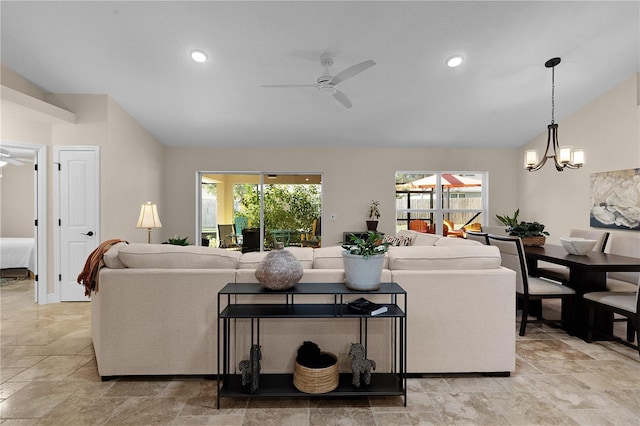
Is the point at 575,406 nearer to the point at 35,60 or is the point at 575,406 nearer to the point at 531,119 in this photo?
the point at 531,119

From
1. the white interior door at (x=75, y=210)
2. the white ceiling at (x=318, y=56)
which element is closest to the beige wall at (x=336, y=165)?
Result: the white interior door at (x=75, y=210)

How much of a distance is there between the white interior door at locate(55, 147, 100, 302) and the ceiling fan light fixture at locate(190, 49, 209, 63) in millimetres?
1903

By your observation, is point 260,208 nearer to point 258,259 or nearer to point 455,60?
point 258,259

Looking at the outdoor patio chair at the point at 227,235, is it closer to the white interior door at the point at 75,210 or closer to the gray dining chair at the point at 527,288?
the white interior door at the point at 75,210

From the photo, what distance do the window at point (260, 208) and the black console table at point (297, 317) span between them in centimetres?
389

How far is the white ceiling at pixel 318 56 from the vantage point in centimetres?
295

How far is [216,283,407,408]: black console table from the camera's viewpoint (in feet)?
6.27

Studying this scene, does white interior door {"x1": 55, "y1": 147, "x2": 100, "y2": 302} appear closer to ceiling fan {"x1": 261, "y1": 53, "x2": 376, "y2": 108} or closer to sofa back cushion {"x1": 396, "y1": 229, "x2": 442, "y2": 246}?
ceiling fan {"x1": 261, "y1": 53, "x2": 376, "y2": 108}

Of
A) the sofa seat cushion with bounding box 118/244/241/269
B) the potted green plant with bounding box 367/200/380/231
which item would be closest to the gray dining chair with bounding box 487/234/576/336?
the sofa seat cushion with bounding box 118/244/241/269

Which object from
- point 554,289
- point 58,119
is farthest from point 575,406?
point 58,119

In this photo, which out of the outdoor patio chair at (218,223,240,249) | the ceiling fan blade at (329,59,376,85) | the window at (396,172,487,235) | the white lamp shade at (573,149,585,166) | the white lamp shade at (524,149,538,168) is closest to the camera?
the ceiling fan blade at (329,59,376,85)

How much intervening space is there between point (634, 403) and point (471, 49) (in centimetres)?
326

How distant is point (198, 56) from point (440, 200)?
481cm

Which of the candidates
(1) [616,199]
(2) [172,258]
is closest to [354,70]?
(2) [172,258]
